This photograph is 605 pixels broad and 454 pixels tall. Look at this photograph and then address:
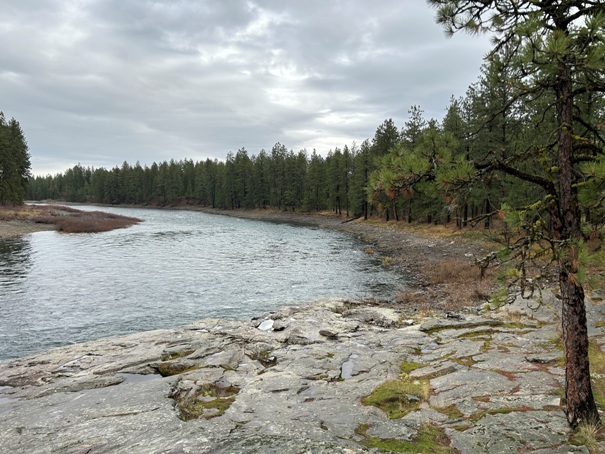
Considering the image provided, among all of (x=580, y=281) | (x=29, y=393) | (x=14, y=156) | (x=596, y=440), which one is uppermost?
(x=14, y=156)

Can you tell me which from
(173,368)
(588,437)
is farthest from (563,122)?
(173,368)

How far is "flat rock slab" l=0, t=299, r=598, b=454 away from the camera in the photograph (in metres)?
6.64

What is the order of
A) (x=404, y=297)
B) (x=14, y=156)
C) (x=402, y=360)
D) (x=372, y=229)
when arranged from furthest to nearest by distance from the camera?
(x=14, y=156), (x=372, y=229), (x=404, y=297), (x=402, y=360)

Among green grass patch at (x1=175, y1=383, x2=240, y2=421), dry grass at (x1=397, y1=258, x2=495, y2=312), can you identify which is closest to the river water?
dry grass at (x1=397, y1=258, x2=495, y2=312)

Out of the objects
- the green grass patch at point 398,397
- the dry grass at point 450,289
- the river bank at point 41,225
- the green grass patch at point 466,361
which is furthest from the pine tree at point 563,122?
the river bank at point 41,225

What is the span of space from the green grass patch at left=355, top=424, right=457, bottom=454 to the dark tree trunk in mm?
2075

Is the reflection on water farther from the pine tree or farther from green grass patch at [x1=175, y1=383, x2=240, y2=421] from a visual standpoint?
the pine tree

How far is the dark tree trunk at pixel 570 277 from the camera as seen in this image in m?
5.60

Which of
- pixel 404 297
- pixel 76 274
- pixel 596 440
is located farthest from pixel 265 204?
pixel 596 440

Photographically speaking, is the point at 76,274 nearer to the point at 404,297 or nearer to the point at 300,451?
the point at 404,297

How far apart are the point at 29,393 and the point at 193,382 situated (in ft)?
14.9

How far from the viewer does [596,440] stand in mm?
5680

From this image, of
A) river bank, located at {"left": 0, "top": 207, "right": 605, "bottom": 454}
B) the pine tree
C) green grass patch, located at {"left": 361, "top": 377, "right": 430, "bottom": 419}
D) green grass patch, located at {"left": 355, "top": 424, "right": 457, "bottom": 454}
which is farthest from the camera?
green grass patch, located at {"left": 361, "top": 377, "right": 430, "bottom": 419}

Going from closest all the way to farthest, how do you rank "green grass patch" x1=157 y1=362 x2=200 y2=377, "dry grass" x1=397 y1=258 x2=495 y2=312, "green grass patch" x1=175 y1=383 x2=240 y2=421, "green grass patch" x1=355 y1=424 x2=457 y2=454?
"green grass patch" x1=355 y1=424 x2=457 y2=454 → "green grass patch" x1=175 y1=383 x2=240 y2=421 → "green grass patch" x1=157 y1=362 x2=200 y2=377 → "dry grass" x1=397 y1=258 x2=495 y2=312
